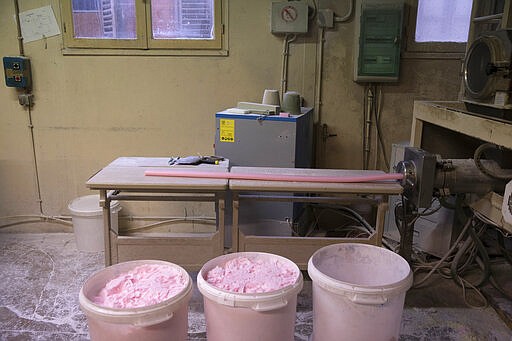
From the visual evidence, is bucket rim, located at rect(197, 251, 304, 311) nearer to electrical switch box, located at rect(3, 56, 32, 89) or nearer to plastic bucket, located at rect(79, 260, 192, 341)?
plastic bucket, located at rect(79, 260, 192, 341)

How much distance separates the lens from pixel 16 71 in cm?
301

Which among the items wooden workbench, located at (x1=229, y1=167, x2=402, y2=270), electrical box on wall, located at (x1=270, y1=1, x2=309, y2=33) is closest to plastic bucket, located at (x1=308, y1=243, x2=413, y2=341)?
wooden workbench, located at (x1=229, y1=167, x2=402, y2=270)

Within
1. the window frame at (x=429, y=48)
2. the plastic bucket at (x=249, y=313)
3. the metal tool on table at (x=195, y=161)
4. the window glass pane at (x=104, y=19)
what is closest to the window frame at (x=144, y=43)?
the window glass pane at (x=104, y=19)

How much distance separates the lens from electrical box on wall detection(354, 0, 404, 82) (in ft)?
9.40

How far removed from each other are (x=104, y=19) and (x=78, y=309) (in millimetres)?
2006

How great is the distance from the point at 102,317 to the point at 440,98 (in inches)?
110

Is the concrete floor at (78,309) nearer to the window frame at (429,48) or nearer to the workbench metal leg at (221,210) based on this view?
the workbench metal leg at (221,210)

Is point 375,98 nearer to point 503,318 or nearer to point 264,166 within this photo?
point 264,166

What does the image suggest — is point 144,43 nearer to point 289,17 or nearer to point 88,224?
point 289,17

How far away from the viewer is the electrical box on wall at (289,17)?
2.93 m

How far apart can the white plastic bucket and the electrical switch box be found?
3.13 feet

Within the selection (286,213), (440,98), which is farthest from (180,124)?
(440,98)

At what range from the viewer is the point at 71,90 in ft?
10.3

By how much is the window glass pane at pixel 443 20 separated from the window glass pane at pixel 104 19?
2.08 meters
